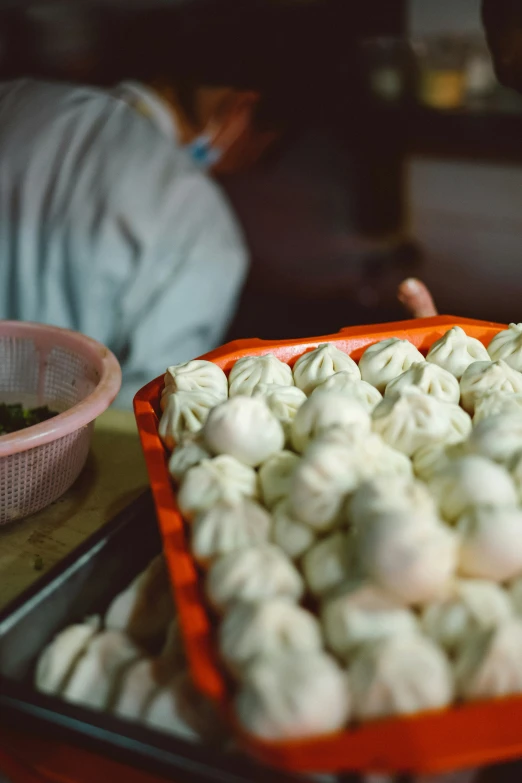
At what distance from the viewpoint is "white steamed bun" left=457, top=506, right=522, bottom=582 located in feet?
2.13

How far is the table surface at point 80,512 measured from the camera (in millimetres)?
984

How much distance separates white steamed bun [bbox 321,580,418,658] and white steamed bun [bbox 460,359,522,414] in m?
0.40

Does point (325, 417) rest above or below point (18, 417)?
above

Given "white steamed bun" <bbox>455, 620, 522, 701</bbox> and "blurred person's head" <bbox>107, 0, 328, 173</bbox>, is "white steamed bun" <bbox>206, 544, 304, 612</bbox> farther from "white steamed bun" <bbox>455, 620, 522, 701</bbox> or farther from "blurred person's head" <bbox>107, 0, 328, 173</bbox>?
"blurred person's head" <bbox>107, 0, 328, 173</bbox>

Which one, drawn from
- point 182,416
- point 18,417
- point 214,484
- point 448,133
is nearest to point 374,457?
point 214,484

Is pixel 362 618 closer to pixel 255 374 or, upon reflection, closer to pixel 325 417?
pixel 325 417

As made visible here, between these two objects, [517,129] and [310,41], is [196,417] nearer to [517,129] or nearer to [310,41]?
[517,129]

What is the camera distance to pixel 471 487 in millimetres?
700

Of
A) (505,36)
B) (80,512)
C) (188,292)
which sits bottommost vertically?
(188,292)

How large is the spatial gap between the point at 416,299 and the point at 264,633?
84cm

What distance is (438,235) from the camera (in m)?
3.32

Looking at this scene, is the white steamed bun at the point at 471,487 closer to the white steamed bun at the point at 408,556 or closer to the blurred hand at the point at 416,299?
the white steamed bun at the point at 408,556

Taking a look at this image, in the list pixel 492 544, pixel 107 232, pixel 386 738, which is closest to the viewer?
pixel 386 738

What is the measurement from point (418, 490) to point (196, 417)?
1.15 feet
